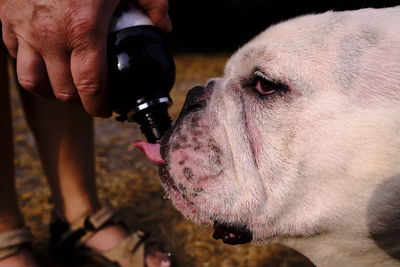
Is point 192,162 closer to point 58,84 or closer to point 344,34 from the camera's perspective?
point 58,84

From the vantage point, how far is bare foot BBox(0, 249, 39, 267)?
5.46ft

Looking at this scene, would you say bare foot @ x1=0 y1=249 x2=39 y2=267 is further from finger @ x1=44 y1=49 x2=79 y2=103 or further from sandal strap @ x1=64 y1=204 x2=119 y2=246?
finger @ x1=44 y1=49 x2=79 y2=103

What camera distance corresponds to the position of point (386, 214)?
118 cm

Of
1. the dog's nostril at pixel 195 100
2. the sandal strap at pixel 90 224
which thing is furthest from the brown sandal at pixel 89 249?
the dog's nostril at pixel 195 100

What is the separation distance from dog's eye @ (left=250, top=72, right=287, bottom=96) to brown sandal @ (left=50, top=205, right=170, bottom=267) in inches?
33.1

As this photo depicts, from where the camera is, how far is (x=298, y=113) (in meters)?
1.20

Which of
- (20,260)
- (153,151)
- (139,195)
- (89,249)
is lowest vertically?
(139,195)

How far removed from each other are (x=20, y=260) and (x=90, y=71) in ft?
2.66

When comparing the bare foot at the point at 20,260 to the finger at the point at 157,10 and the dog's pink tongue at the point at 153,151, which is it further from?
the finger at the point at 157,10

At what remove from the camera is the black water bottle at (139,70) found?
4.39 ft

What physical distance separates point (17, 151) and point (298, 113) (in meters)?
2.51

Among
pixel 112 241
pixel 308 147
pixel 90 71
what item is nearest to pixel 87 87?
pixel 90 71

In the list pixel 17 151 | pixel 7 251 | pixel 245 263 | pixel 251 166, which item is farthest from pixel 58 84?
pixel 17 151

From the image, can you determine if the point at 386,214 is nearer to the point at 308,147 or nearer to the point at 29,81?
the point at 308,147
